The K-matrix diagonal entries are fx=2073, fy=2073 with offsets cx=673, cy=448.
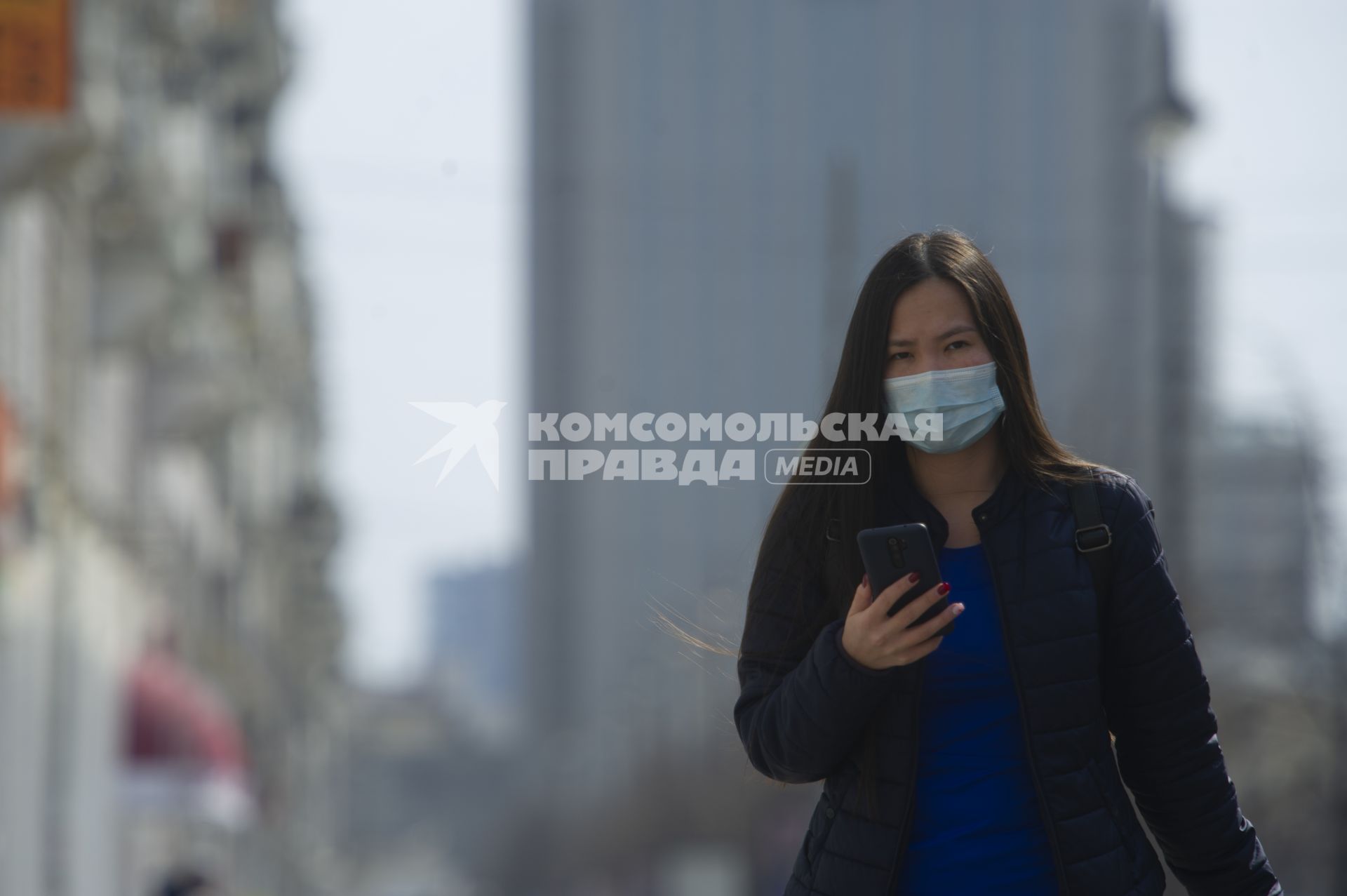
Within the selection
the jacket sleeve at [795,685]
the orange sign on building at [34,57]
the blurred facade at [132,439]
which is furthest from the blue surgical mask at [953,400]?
the blurred facade at [132,439]

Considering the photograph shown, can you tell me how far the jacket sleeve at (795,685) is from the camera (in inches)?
109

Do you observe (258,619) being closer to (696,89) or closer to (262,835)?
(262,835)

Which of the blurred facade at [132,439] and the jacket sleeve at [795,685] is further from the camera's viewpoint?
the blurred facade at [132,439]

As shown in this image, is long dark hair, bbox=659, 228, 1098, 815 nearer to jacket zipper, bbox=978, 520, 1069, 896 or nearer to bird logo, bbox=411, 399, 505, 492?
jacket zipper, bbox=978, 520, 1069, 896

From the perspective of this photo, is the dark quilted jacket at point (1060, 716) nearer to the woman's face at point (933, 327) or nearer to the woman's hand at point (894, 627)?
the woman's hand at point (894, 627)

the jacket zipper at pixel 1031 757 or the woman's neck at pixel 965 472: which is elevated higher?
the woman's neck at pixel 965 472

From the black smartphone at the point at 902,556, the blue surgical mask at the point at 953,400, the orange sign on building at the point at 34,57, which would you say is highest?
the orange sign on building at the point at 34,57

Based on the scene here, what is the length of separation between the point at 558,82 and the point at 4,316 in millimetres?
96418

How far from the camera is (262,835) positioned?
165 feet

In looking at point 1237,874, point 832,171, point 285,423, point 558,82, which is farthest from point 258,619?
point 558,82

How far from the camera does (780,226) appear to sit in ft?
219

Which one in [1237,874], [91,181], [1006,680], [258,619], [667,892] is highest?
[91,181]

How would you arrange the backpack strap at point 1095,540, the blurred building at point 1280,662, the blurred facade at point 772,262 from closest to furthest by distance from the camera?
the backpack strap at point 1095,540 → the blurred facade at point 772,262 → the blurred building at point 1280,662

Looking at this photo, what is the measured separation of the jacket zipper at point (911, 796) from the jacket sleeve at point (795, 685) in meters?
0.05
